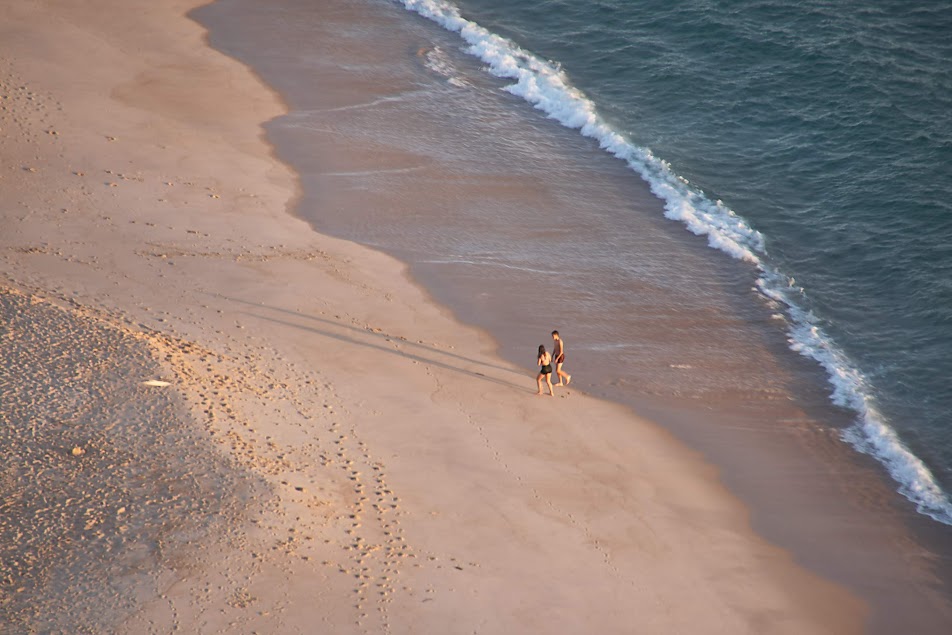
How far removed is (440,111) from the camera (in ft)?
101

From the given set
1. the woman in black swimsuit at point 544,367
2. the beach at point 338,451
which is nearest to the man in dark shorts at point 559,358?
the woman in black swimsuit at point 544,367

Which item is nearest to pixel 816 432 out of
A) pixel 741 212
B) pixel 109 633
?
pixel 741 212

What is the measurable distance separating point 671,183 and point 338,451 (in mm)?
15540

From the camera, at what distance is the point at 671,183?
92.0 ft

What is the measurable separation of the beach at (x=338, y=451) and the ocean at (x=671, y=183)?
0.36m

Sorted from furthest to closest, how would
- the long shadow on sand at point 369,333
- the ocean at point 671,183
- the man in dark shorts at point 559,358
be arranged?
the ocean at point 671,183
the long shadow on sand at point 369,333
the man in dark shorts at point 559,358

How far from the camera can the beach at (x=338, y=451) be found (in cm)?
1384

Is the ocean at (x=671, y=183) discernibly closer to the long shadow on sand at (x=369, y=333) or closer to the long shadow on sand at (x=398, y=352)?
A: the long shadow on sand at (x=369, y=333)

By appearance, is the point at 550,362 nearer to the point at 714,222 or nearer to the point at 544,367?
the point at 544,367

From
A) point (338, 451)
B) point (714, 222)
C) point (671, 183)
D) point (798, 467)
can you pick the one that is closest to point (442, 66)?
point (671, 183)

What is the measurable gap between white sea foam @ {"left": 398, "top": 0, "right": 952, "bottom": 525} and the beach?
79 centimetres

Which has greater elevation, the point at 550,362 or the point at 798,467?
the point at 798,467

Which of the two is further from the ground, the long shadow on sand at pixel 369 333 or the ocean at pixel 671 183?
the ocean at pixel 671 183

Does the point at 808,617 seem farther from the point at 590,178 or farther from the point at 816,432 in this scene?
the point at 590,178
